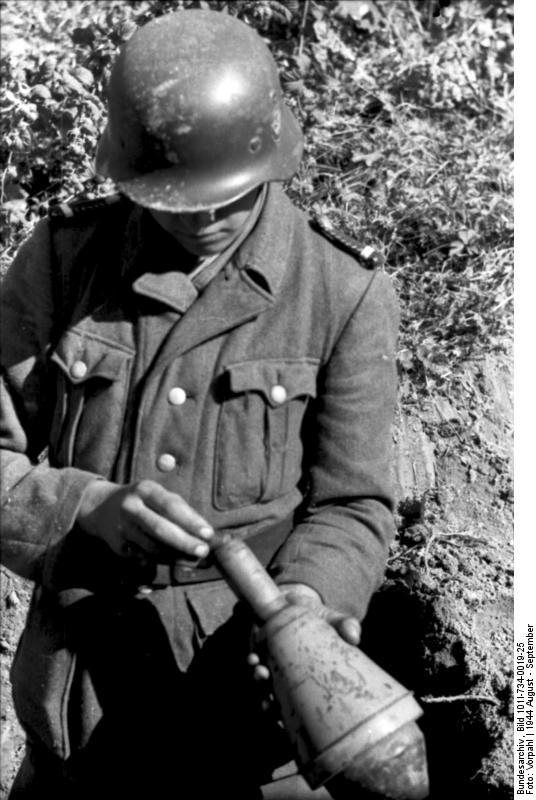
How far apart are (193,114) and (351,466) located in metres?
0.84

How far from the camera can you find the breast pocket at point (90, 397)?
8.02 ft

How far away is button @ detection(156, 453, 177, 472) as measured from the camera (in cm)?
245

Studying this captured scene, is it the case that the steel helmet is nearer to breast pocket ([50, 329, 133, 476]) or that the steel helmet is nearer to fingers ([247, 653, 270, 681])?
breast pocket ([50, 329, 133, 476])

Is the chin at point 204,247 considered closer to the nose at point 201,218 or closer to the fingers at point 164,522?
the nose at point 201,218

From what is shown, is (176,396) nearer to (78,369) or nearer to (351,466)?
(78,369)

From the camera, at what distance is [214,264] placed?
2453 mm

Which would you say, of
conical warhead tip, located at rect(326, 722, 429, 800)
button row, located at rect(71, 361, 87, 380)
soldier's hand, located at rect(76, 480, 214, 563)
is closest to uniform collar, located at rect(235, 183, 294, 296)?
button row, located at rect(71, 361, 87, 380)

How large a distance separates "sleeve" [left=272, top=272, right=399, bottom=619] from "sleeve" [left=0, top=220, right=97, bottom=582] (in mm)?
507

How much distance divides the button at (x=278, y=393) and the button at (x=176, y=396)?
20 cm

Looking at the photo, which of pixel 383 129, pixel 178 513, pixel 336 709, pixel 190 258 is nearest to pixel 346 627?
pixel 336 709

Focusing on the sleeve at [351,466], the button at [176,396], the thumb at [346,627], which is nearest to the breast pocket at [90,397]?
the button at [176,396]

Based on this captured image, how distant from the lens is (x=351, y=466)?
2508mm

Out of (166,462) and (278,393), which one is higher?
(278,393)

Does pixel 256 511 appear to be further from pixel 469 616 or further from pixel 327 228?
pixel 469 616
